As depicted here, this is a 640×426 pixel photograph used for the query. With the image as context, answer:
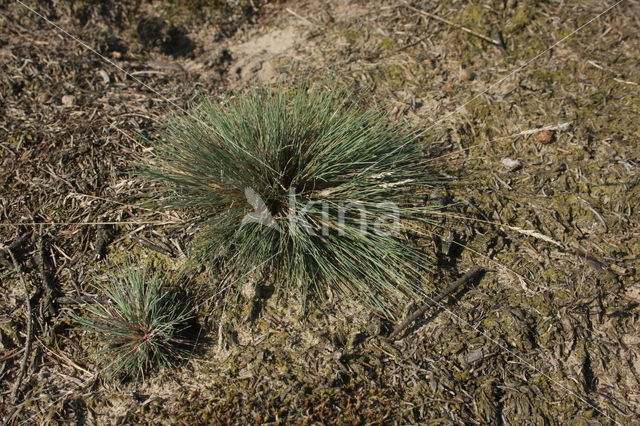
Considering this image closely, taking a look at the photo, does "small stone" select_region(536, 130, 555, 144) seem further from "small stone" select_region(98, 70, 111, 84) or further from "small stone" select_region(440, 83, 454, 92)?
"small stone" select_region(98, 70, 111, 84)

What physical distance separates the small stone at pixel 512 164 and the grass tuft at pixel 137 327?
226 centimetres

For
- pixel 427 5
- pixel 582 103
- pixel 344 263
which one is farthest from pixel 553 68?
pixel 344 263

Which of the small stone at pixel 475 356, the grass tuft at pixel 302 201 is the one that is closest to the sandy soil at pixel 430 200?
the small stone at pixel 475 356

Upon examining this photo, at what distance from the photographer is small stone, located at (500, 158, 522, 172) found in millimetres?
3697

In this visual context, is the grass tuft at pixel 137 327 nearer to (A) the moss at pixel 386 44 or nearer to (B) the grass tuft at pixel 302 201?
(B) the grass tuft at pixel 302 201

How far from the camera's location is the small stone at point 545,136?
12.4 ft

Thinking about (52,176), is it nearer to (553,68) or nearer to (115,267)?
(115,267)

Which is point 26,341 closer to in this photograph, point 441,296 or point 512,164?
point 441,296

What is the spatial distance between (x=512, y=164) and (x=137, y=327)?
2.56 metres

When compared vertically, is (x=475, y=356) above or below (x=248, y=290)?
below

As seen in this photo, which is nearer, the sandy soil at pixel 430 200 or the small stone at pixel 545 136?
the sandy soil at pixel 430 200

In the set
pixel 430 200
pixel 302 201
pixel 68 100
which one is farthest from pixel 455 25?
pixel 68 100

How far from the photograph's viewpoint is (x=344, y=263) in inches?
121

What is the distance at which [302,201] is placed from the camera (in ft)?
10.4
